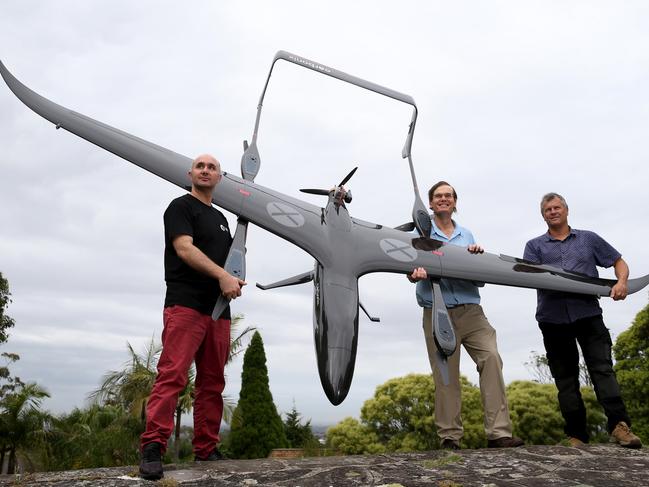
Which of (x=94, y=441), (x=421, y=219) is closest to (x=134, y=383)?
(x=94, y=441)

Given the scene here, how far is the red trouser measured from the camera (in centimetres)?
341

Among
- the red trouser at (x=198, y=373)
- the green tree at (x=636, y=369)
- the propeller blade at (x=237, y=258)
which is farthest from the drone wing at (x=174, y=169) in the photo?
the green tree at (x=636, y=369)

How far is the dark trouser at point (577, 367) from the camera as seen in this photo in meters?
4.87

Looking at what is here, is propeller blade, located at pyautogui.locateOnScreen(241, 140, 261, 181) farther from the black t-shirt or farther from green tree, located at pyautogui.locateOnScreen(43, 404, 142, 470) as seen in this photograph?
green tree, located at pyautogui.locateOnScreen(43, 404, 142, 470)

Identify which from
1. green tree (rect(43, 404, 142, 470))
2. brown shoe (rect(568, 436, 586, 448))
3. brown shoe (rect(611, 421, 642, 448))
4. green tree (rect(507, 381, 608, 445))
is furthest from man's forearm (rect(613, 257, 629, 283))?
green tree (rect(43, 404, 142, 470))

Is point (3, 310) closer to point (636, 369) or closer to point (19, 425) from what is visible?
point (19, 425)

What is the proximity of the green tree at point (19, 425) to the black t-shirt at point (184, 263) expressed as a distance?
19020 millimetres

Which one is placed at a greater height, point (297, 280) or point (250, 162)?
point (250, 162)

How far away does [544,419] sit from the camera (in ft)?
33.9

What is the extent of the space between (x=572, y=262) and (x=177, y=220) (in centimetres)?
376

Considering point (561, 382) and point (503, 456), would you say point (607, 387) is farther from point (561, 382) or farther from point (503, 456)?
point (503, 456)

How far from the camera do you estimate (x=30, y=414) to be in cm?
1981

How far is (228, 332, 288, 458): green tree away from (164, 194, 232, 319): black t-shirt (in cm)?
1133

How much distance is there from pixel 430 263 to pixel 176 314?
250 centimetres
